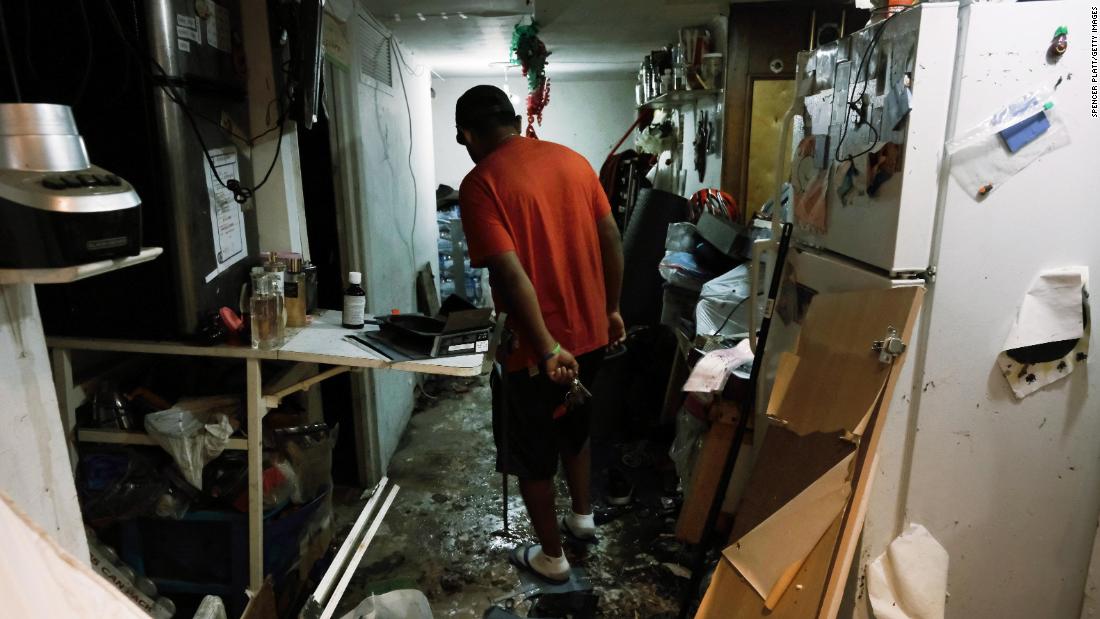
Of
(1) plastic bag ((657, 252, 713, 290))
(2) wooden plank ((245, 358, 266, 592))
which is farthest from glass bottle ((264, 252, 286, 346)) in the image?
(1) plastic bag ((657, 252, 713, 290))

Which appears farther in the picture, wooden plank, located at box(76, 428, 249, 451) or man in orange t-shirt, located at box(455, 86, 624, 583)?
man in orange t-shirt, located at box(455, 86, 624, 583)

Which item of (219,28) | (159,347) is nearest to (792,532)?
(159,347)

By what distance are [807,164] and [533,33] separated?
212 cm

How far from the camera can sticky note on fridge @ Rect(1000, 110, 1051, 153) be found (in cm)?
126

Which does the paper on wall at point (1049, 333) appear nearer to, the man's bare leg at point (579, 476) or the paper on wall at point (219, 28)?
the man's bare leg at point (579, 476)

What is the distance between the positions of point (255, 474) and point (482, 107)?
A: 1261mm

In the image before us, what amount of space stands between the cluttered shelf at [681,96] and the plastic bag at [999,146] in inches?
80.8

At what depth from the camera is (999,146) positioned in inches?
50.5

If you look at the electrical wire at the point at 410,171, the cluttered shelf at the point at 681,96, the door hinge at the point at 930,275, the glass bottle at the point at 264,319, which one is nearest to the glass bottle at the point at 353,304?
the glass bottle at the point at 264,319

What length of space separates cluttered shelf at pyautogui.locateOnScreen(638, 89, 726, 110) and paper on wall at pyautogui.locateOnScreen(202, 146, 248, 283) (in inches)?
92.4

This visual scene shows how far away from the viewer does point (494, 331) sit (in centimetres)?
182

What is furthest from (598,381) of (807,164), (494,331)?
(807,164)

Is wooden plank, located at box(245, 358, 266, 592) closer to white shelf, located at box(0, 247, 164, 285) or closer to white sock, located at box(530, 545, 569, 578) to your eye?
white shelf, located at box(0, 247, 164, 285)

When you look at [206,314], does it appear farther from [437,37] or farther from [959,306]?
[437,37]
